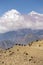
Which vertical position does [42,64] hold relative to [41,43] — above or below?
below

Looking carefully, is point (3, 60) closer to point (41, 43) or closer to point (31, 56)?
point (31, 56)

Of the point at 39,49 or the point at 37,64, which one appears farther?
the point at 39,49

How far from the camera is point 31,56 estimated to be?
3906cm

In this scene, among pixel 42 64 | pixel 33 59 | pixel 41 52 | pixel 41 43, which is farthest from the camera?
pixel 41 43

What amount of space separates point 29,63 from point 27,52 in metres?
4.57

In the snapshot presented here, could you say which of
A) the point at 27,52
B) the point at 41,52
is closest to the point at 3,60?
the point at 27,52

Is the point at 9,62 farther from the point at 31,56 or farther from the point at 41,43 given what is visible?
the point at 41,43

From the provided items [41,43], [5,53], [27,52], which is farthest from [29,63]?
[41,43]

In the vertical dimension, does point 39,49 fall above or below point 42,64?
above

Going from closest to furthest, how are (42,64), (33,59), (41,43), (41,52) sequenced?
1. (42,64)
2. (33,59)
3. (41,52)
4. (41,43)

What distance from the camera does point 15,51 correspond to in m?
42.2

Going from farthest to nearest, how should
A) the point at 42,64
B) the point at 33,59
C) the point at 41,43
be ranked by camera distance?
1. the point at 41,43
2. the point at 33,59
3. the point at 42,64

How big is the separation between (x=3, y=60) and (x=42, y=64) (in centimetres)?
794

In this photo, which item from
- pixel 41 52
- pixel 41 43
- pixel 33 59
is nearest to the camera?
pixel 33 59
